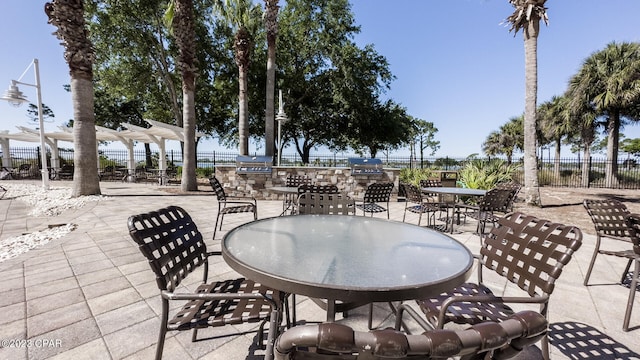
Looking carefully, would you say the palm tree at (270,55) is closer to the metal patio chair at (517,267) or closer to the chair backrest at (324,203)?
the chair backrest at (324,203)

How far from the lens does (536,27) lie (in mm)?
6746

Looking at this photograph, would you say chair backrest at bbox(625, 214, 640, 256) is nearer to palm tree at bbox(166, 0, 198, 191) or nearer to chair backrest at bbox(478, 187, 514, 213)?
chair backrest at bbox(478, 187, 514, 213)

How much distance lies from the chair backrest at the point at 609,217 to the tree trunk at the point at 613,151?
15605mm

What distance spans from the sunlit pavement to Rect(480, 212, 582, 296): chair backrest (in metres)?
0.67

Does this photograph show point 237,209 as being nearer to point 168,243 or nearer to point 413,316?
point 168,243

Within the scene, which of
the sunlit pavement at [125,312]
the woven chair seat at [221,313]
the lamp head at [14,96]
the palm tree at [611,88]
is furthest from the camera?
the palm tree at [611,88]

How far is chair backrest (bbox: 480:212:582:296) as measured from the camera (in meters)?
1.25

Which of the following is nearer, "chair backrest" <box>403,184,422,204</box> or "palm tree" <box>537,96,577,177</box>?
"chair backrest" <box>403,184,422,204</box>

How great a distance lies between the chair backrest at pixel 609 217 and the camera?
2.51 meters

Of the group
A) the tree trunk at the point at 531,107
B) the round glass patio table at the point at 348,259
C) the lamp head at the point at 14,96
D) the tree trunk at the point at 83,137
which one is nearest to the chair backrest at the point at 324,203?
the round glass patio table at the point at 348,259

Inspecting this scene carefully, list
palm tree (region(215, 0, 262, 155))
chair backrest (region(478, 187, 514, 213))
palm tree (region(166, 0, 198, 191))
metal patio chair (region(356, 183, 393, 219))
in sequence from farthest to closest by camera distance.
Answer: palm tree (region(215, 0, 262, 155)) → palm tree (region(166, 0, 198, 191)) → metal patio chair (region(356, 183, 393, 219)) → chair backrest (region(478, 187, 514, 213))

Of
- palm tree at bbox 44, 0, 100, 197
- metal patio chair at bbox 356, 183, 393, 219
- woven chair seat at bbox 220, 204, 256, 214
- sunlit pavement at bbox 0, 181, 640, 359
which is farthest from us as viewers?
palm tree at bbox 44, 0, 100, 197

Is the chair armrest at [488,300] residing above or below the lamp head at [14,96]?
below

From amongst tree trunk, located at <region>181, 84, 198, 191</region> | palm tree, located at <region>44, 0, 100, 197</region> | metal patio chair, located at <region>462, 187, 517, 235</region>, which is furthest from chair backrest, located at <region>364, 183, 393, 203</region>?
palm tree, located at <region>44, 0, 100, 197</region>
